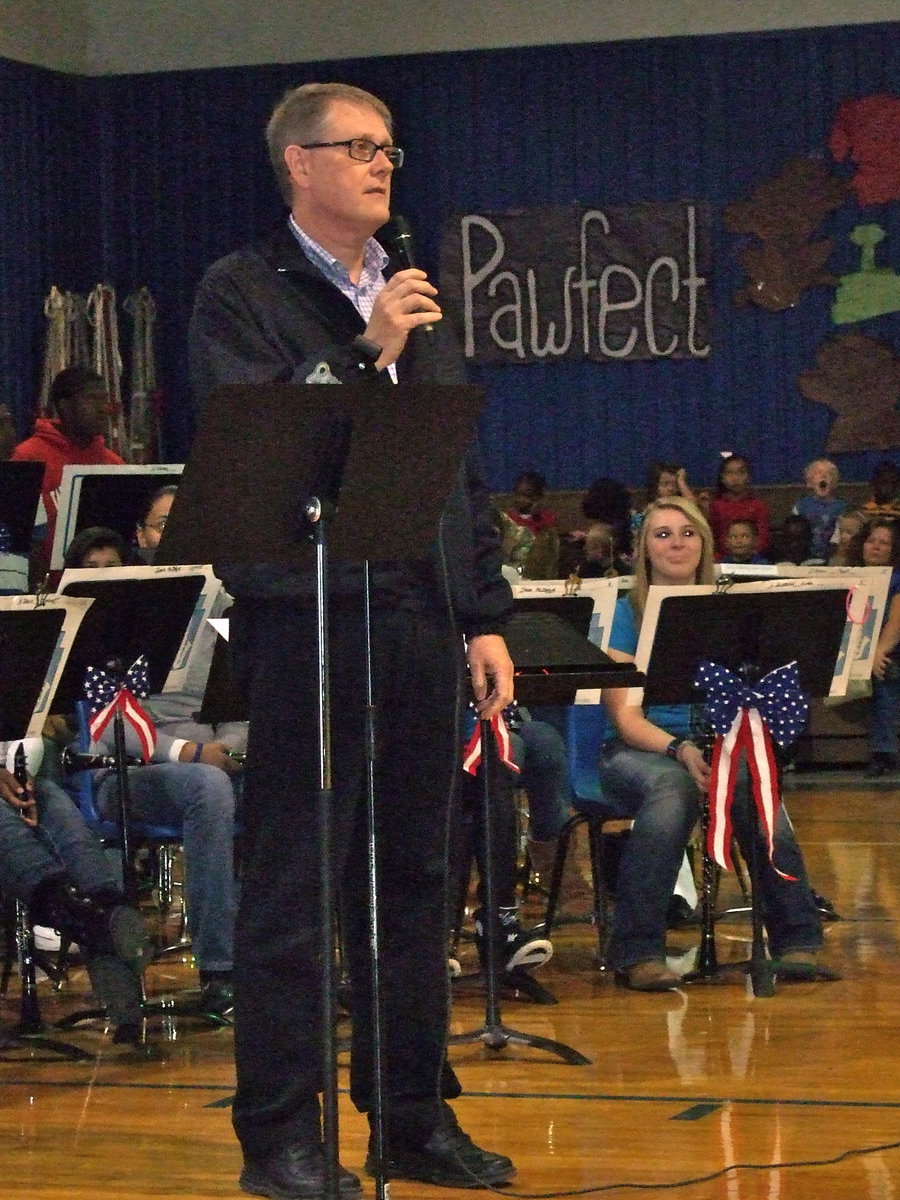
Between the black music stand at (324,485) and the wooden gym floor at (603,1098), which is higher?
the black music stand at (324,485)

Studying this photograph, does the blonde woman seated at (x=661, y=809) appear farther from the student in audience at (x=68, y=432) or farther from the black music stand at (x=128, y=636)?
the student in audience at (x=68, y=432)

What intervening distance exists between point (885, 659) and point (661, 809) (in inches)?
183

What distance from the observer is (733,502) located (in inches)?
483

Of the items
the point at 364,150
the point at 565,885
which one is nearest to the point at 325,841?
the point at 364,150

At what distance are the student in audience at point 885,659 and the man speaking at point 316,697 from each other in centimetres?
636

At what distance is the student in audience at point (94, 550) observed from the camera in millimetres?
5449

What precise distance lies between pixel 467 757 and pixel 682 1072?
1.04 metres

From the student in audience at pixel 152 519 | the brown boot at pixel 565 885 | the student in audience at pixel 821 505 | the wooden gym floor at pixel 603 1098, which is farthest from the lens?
the student in audience at pixel 821 505

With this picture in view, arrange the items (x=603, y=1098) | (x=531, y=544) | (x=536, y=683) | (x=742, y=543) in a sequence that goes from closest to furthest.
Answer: (x=603, y=1098) → (x=536, y=683) → (x=742, y=543) → (x=531, y=544)

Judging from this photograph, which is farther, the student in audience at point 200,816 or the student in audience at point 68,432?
the student in audience at point 68,432

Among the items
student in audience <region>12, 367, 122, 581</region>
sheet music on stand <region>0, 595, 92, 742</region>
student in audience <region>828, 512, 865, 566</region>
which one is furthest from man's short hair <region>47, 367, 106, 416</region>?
student in audience <region>828, 512, 865, 566</region>

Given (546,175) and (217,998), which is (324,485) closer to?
(217,998)

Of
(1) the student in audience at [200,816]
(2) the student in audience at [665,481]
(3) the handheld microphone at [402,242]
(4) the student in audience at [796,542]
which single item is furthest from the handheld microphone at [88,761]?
(2) the student in audience at [665,481]

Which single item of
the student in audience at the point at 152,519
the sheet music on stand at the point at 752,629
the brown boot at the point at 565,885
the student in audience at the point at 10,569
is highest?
the student in audience at the point at 152,519
